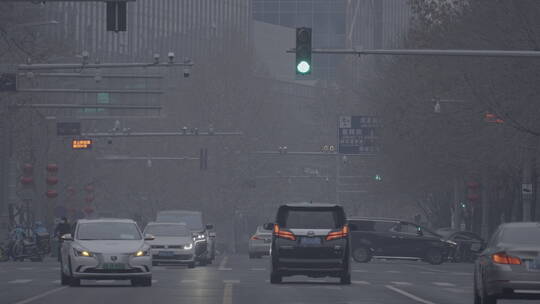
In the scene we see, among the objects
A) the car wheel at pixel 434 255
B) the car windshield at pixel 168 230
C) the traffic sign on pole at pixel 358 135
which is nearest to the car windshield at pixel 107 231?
the car windshield at pixel 168 230

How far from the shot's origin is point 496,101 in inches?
1700

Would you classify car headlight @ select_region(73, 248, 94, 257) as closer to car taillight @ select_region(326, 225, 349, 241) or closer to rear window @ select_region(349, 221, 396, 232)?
car taillight @ select_region(326, 225, 349, 241)

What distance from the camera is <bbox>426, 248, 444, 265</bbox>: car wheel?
55188 mm

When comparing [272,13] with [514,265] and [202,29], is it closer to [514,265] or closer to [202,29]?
[202,29]

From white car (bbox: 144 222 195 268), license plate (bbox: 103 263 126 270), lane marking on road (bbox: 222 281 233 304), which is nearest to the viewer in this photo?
lane marking on road (bbox: 222 281 233 304)

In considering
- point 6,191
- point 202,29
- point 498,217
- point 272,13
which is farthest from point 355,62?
point 6,191

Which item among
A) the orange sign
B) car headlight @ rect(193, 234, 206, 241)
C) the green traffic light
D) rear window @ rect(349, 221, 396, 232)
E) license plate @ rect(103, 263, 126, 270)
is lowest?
rear window @ rect(349, 221, 396, 232)

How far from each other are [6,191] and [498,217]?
87.3 feet

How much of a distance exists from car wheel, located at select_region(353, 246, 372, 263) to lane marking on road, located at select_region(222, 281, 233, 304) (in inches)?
964

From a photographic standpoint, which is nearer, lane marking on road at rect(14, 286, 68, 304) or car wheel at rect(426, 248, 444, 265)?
lane marking on road at rect(14, 286, 68, 304)

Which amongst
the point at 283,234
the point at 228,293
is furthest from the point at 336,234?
the point at 228,293

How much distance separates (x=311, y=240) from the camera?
29.4 metres

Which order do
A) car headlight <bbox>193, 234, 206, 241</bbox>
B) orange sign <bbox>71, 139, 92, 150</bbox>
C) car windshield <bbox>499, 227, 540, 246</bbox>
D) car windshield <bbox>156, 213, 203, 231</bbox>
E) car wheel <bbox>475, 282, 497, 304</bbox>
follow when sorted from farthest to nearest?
orange sign <bbox>71, 139, 92, 150</bbox>, car windshield <bbox>156, 213, 203, 231</bbox>, car headlight <bbox>193, 234, 206, 241</bbox>, car wheel <bbox>475, 282, 497, 304</bbox>, car windshield <bbox>499, 227, 540, 246</bbox>

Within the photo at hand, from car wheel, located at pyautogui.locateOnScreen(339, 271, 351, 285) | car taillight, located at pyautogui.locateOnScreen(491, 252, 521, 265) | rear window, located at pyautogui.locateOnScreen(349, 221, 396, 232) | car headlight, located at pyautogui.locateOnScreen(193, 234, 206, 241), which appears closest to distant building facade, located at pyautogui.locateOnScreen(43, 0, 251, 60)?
rear window, located at pyautogui.locateOnScreen(349, 221, 396, 232)
